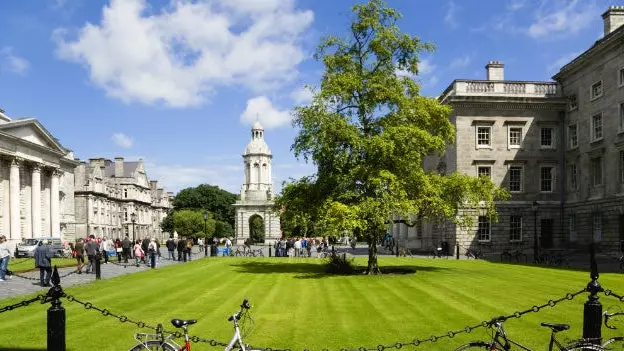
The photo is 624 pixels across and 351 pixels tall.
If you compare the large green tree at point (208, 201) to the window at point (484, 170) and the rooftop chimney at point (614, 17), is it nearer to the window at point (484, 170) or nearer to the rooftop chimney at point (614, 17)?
the window at point (484, 170)

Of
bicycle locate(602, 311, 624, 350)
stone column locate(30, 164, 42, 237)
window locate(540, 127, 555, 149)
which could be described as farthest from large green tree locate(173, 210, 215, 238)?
bicycle locate(602, 311, 624, 350)

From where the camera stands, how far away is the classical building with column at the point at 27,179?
59.2 m

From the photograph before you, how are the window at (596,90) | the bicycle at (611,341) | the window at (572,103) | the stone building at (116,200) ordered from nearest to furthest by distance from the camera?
the bicycle at (611,341) → the window at (596,90) → the window at (572,103) → the stone building at (116,200)

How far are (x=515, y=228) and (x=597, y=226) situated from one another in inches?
265

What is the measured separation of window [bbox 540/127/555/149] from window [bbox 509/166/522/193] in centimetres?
278

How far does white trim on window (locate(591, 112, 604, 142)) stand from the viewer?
39.2m

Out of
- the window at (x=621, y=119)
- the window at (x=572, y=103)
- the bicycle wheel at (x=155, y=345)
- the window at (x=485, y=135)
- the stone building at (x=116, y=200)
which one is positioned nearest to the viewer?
the bicycle wheel at (x=155, y=345)

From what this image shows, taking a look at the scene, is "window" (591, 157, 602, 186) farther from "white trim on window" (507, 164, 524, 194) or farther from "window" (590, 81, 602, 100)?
"white trim on window" (507, 164, 524, 194)

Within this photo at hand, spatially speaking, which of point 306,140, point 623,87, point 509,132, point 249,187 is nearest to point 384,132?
point 306,140

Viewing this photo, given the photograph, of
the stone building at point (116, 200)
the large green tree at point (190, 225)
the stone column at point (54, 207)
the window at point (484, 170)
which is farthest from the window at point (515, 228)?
the large green tree at point (190, 225)

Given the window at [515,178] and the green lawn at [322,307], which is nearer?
the green lawn at [322,307]

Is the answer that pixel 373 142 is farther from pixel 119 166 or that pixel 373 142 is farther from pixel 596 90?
pixel 119 166

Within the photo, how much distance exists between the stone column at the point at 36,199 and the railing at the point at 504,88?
1890 inches

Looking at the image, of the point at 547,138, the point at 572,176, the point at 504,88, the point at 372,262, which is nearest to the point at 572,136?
the point at 547,138
